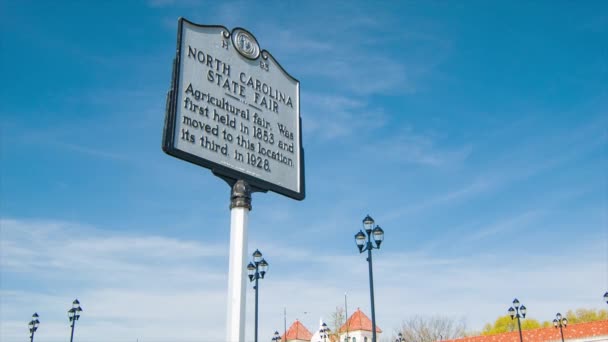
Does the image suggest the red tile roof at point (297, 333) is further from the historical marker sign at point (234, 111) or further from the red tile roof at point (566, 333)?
the historical marker sign at point (234, 111)

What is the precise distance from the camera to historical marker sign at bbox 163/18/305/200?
7.30m

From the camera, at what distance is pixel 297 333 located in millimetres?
83875

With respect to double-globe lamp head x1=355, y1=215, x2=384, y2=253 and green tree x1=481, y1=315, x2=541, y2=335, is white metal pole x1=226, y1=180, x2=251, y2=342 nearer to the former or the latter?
double-globe lamp head x1=355, y1=215, x2=384, y2=253

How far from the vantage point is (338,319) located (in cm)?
5019

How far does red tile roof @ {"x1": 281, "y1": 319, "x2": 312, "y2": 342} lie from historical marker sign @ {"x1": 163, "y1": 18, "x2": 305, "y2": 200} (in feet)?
260

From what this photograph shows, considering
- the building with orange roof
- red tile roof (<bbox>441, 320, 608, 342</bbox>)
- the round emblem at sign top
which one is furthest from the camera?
the building with orange roof

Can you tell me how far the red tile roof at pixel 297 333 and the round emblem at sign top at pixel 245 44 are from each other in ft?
262

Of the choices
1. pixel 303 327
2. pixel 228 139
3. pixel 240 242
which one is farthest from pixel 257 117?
pixel 303 327

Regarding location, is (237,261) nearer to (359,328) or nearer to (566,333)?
(566,333)

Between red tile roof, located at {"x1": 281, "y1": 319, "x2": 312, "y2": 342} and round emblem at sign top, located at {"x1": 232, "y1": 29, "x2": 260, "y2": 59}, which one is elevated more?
round emblem at sign top, located at {"x1": 232, "y1": 29, "x2": 260, "y2": 59}

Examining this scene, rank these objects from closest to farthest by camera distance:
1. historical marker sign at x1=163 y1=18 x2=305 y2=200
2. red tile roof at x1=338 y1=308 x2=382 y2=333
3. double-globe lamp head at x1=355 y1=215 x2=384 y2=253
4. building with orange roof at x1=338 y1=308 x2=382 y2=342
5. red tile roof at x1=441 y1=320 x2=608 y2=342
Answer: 1. historical marker sign at x1=163 y1=18 x2=305 y2=200
2. double-globe lamp head at x1=355 y1=215 x2=384 y2=253
3. red tile roof at x1=441 y1=320 x2=608 y2=342
4. building with orange roof at x1=338 y1=308 x2=382 y2=342
5. red tile roof at x1=338 y1=308 x2=382 y2=333

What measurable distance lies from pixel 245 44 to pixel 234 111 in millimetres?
1235

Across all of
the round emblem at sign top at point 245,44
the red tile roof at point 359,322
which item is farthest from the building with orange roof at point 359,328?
the round emblem at sign top at point 245,44

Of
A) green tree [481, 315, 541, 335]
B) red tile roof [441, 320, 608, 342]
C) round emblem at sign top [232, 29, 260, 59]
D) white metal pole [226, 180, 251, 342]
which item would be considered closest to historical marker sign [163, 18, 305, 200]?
round emblem at sign top [232, 29, 260, 59]
